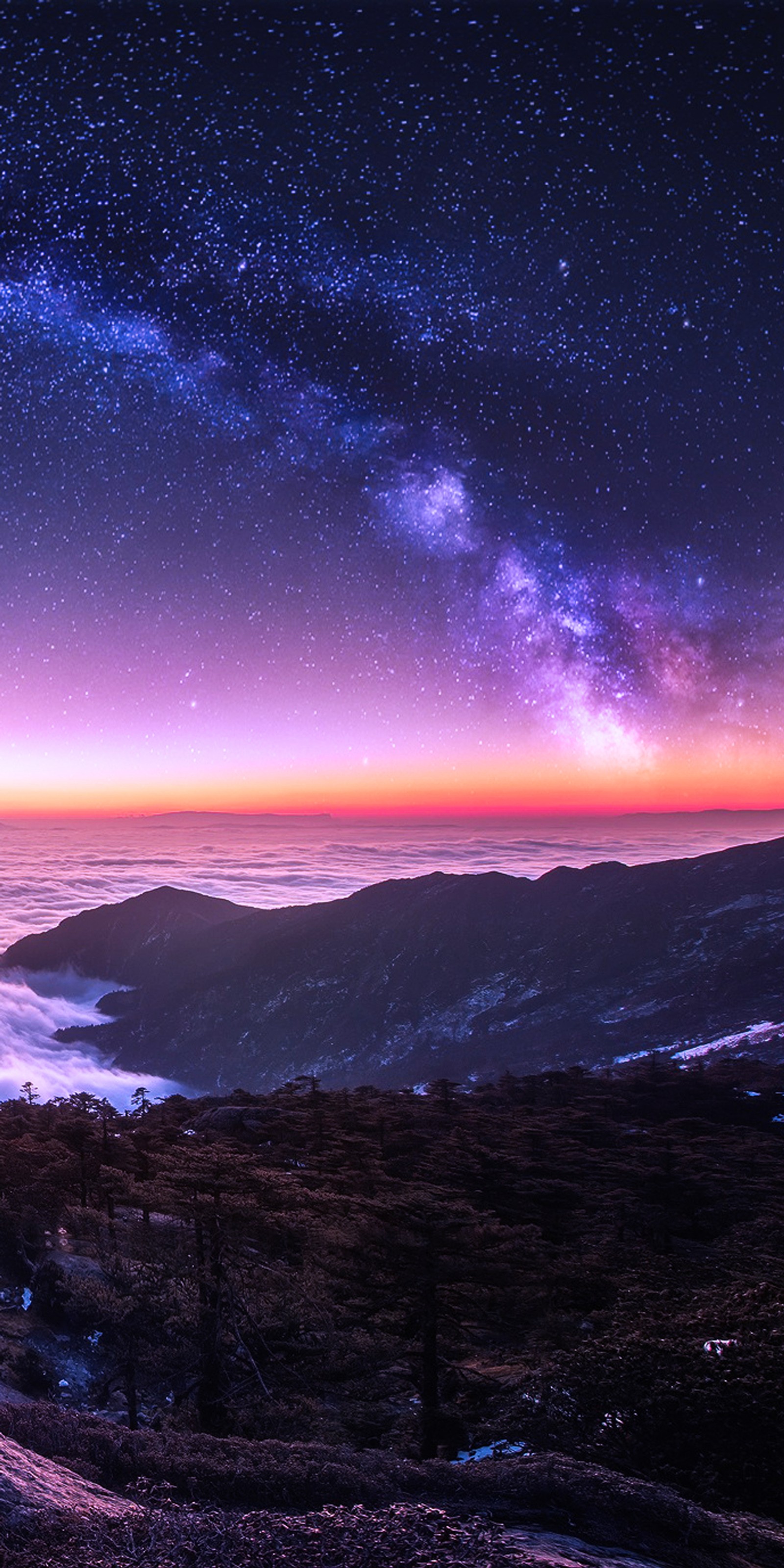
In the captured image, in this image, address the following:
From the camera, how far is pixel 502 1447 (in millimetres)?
11016

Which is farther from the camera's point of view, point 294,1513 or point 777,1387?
point 777,1387

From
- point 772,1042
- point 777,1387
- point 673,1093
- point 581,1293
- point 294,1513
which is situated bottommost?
point 772,1042

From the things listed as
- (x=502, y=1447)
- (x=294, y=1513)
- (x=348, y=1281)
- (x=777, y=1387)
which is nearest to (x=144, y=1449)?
(x=294, y=1513)

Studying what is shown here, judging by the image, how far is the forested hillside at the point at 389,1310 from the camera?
12.4 m

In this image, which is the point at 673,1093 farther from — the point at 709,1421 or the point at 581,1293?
the point at 709,1421

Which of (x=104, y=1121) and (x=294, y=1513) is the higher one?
(x=294, y=1513)

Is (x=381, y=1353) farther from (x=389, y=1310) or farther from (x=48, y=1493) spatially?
(x=48, y=1493)

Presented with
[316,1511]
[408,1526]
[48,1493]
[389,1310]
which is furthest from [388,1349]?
[408,1526]

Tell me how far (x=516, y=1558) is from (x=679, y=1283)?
72.7 ft

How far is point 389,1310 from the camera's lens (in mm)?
19750

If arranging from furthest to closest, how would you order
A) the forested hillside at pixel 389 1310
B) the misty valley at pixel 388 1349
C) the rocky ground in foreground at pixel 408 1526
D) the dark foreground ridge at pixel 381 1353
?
1. the forested hillside at pixel 389 1310
2. the misty valley at pixel 388 1349
3. the dark foreground ridge at pixel 381 1353
4. the rocky ground in foreground at pixel 408 1526

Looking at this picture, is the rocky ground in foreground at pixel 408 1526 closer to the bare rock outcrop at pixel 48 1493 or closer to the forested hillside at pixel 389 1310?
the bare rock outcrop at pixel 48 1493

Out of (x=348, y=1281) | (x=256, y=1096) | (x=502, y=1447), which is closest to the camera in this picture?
(x=502, y=1447)

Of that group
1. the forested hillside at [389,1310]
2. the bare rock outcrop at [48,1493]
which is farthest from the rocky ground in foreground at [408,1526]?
the forested hillside at [389,1310]
